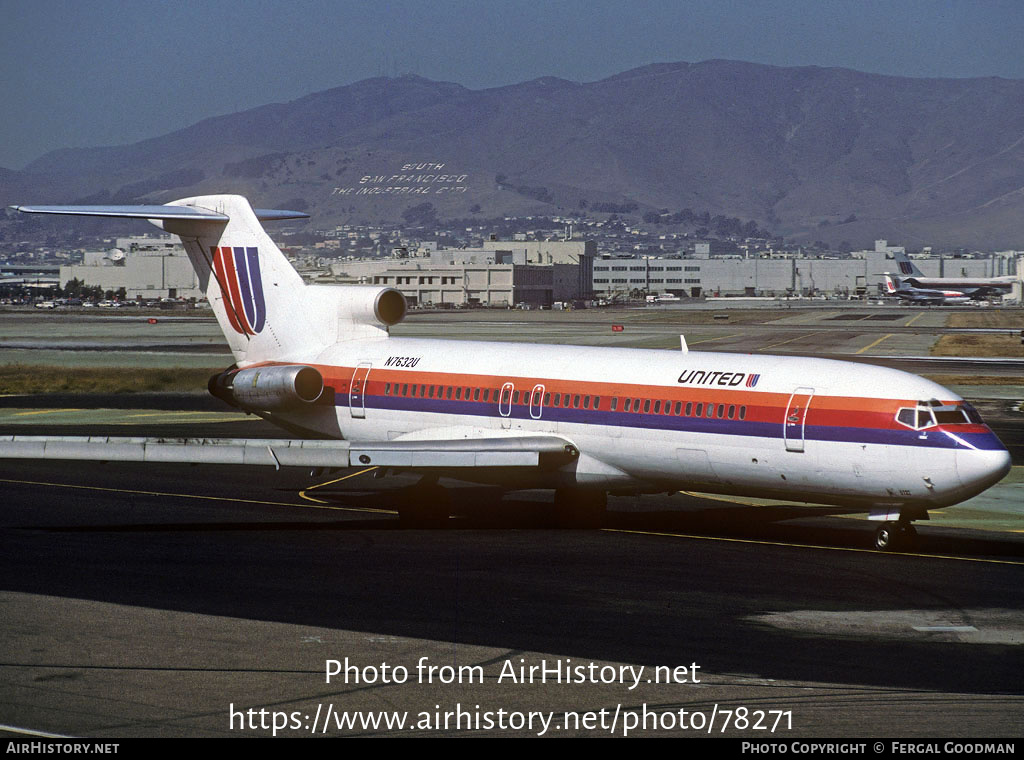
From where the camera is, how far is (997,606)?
67.6ft

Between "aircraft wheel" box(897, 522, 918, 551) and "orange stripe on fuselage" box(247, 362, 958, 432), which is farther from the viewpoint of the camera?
"aircraft wheel" box(897, 522, 918, 551)

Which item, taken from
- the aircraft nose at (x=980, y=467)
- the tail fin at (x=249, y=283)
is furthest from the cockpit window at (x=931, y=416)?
the tail fin at (x=249, y=283)

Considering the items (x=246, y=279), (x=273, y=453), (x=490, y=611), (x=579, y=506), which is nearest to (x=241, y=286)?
(x=246, y=279)

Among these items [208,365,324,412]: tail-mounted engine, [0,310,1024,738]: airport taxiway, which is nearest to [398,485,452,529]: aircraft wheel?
[0,310,1024,738]: airport taxiway

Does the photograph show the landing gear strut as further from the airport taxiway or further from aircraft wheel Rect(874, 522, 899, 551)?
aircraft wheel Rect(874, 522, 899, 551)

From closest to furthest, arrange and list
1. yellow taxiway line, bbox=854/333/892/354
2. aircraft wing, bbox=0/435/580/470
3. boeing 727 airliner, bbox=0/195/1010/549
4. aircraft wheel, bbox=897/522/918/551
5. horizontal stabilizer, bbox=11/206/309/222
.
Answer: boeing 727 airliner, bbox=0/195/1010/549
aircraft wheel, bbox=897/522/918/551
aircraft wing, bbox=0/435/580/470
horizontal stabilizer, bbox=11/206/309/222
yellow taxiway line, bbox=854/333/892/354

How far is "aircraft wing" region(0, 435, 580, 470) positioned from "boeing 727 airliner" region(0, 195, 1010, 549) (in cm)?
4

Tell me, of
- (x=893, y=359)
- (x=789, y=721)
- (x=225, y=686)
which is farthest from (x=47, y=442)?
(x=893, y=359)

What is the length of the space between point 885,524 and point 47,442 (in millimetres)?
16438

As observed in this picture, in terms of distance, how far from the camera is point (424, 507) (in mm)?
28938

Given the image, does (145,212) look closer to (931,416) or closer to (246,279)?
(246,279)

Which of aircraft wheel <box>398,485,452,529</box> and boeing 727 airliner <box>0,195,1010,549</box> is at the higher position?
boeing 727 airliner <box>0,195,1010,549</box>

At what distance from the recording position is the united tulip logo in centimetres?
3391

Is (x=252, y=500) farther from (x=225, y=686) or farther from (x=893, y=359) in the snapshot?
(x=893, y=359)
